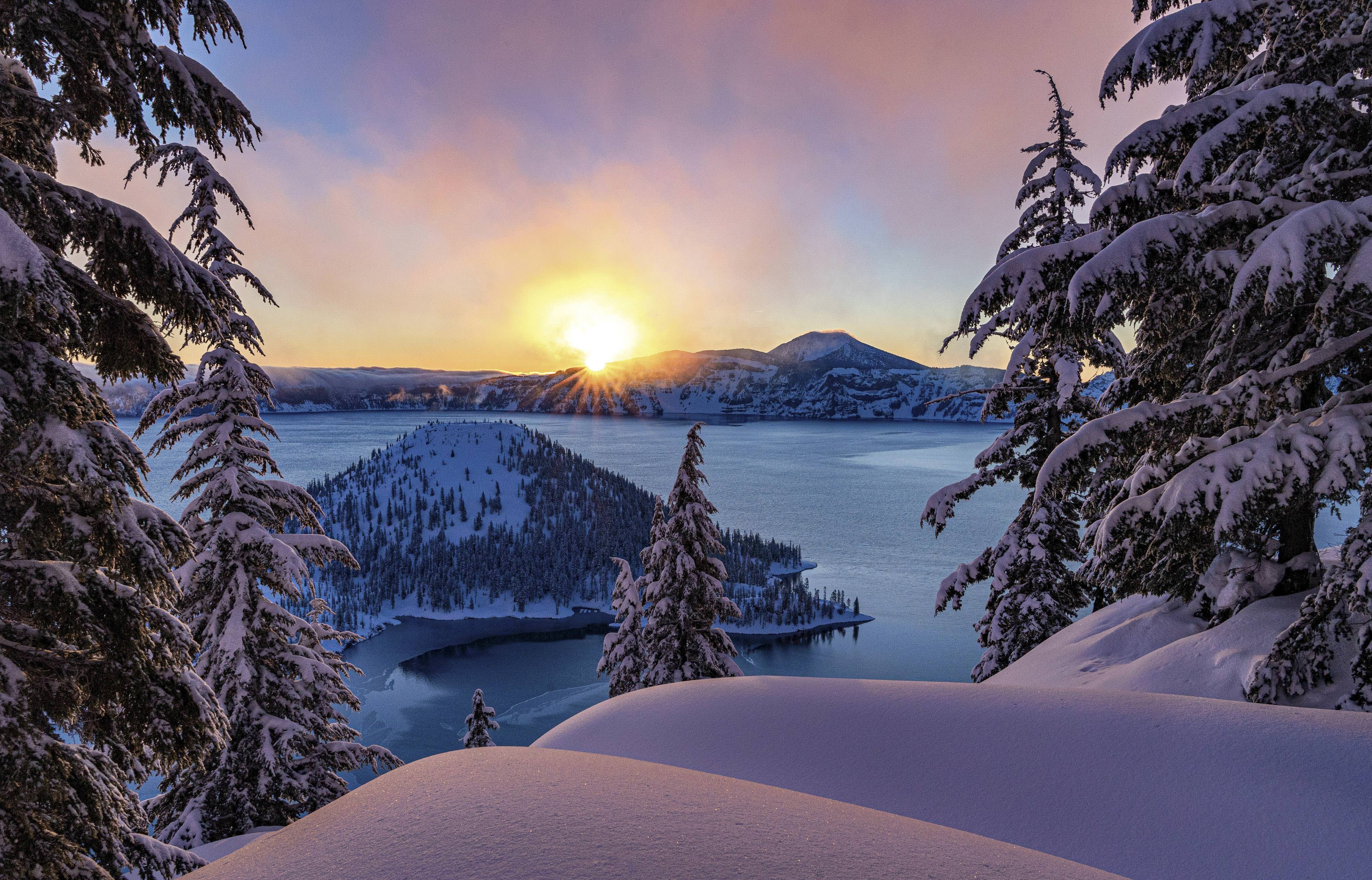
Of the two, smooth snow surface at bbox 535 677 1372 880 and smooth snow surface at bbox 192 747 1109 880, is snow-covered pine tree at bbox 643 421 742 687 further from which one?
smooth snow surface at bbox 192 747 1109 880

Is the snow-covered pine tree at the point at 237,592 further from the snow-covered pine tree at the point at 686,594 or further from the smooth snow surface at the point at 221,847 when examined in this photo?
the snow-covered pine tree at the point at 686,594

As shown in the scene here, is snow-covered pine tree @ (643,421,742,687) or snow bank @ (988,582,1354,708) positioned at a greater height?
snow bank @ (988,582,1354,708)

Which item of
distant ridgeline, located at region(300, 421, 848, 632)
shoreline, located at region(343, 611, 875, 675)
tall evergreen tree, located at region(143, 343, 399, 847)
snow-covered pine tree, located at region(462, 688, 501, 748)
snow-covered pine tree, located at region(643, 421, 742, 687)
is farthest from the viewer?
distant ridgeline, located at region(300, 421, 848, 632)

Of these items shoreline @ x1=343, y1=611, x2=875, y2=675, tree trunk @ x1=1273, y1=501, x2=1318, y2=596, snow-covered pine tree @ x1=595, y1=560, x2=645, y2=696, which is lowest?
shoreline @ x1=343, y1=611, x2=875, y2=675

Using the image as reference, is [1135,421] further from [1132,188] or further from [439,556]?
[439,556]

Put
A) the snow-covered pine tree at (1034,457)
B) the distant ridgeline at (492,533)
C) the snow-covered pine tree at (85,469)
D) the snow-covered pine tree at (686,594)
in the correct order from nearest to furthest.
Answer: the snow-covered pine tree at (85,469), the snow-covered pine tree at (1034,457), the snow-covered pine tree at (686,594), the distant ridgeline at (492,533)

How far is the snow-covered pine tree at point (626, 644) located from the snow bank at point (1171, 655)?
11.8m

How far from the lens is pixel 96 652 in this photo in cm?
420

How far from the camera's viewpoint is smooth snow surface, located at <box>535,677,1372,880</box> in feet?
11.9

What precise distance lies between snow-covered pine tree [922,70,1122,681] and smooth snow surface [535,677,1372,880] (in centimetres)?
725

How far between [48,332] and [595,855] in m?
4.26

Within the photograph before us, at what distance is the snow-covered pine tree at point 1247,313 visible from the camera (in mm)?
5219

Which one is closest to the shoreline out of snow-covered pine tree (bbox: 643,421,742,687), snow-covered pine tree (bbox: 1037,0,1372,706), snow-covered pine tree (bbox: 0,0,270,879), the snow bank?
snow-covered pine tree (bbox: 643,421,742,687)

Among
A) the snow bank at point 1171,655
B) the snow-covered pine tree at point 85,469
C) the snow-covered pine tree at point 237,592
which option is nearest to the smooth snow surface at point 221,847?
the snow-covered pine tree at point 237,592
